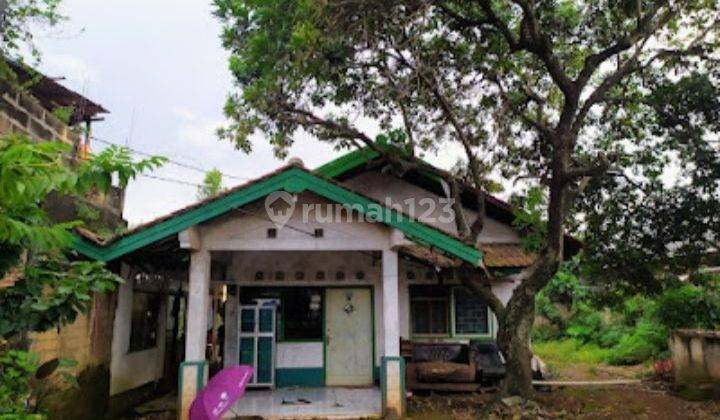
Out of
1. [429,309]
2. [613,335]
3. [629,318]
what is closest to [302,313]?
[429,309]

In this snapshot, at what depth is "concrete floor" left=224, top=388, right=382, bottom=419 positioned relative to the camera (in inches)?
325

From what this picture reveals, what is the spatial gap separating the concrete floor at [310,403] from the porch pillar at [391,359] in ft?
1.36

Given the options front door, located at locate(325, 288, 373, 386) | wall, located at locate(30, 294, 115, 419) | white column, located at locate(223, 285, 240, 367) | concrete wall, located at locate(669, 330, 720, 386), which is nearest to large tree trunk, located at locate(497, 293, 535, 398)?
front door, located at locate(325, 288, 373, 386)

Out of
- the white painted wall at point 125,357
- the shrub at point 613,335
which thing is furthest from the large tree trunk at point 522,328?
the shrub at point 613,335

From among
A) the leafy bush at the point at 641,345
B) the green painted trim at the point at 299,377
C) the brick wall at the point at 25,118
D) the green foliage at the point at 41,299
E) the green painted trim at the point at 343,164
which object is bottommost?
the green painted trim at the point at 299,377

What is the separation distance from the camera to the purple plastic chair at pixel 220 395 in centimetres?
578

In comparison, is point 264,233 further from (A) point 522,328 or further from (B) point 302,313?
(A) point 522,328

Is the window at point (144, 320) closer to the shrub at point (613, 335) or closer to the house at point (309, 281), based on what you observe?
the house at point (309, 281)

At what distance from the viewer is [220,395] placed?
233 inches

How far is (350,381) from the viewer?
10.9m

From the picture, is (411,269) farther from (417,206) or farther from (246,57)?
(246,57)

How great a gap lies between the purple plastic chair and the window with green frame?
5.80m

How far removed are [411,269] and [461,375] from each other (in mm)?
2460

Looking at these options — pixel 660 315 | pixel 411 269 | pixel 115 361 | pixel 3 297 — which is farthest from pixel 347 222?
pixel 660 315
